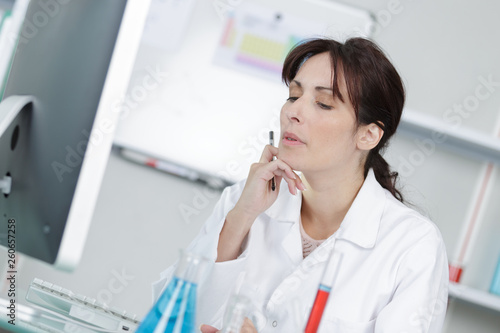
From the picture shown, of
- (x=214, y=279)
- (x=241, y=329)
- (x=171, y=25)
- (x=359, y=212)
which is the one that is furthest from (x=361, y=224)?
(x=171, y=25)

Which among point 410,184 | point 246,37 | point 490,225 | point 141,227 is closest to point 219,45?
point 246,37

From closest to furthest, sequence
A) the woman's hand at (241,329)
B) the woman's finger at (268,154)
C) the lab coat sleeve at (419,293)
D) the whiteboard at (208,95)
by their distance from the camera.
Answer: the woman's hand at (241,329), the lab coat sleeve at (419,293), the woman's finger at (268,154), the whiteboard at (208,95)

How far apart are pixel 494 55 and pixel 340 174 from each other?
1353 millimetres

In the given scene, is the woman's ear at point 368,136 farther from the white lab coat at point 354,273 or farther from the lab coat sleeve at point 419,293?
the lab coat sleeve at point 419,293

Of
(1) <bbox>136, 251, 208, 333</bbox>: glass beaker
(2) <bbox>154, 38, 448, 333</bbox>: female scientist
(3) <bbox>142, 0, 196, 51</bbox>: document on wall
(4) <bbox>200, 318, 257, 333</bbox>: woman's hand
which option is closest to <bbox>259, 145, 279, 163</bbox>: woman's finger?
(2) <bbox>154, 38, 448, 333</bbox>: female scientist

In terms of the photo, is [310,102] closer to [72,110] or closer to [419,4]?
[72,110]

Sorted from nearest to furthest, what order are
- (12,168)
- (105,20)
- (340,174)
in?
(105,20), (12,168), (340,174)

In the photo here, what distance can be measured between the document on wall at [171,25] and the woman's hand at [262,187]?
4.02ft

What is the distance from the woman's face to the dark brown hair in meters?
0.02

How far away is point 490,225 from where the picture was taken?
2.49 metres

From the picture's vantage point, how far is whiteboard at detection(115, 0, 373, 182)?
98.1 inches

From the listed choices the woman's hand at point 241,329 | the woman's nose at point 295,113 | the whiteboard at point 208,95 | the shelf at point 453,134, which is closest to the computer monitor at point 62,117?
the woman's hand at point 241,329

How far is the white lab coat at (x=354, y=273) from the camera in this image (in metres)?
1.30

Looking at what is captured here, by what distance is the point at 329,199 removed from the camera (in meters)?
1.58
